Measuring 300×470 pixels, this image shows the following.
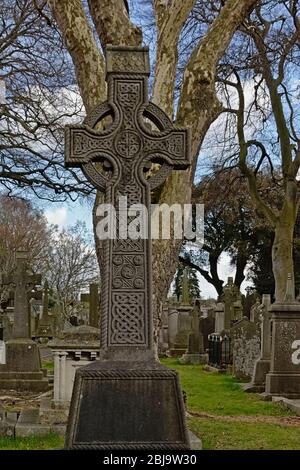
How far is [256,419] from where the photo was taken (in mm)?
9938

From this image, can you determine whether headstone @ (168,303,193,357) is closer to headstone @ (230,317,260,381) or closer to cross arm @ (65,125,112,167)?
headstone @ (230,317,260,381)

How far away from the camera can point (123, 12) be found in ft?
30.4

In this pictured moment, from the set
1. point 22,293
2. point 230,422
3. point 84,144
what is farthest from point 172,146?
point 22,293

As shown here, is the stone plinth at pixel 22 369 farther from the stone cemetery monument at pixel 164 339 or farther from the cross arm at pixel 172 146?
the stone cemetery monument at pixel 164 339

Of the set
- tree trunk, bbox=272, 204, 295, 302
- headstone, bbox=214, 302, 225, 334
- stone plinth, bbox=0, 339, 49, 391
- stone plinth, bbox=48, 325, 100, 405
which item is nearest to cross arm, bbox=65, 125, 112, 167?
stone plinth, bbox=48, 325, 100, 405

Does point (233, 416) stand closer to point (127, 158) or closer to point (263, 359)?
point (263, 359)

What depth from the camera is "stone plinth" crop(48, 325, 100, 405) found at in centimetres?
1023

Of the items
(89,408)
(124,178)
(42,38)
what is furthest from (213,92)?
(42,38)

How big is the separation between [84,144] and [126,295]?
130 cm

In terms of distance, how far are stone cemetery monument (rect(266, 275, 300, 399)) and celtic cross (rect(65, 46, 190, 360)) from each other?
7.58 metres

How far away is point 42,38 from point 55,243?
30325 mm

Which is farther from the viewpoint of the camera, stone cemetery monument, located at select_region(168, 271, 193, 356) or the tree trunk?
stone cemetery monument, located at select_region(168, 271, 193, 356)

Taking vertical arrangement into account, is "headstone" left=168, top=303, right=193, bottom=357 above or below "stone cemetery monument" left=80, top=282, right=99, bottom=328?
below

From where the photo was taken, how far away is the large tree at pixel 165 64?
29.9 feet
